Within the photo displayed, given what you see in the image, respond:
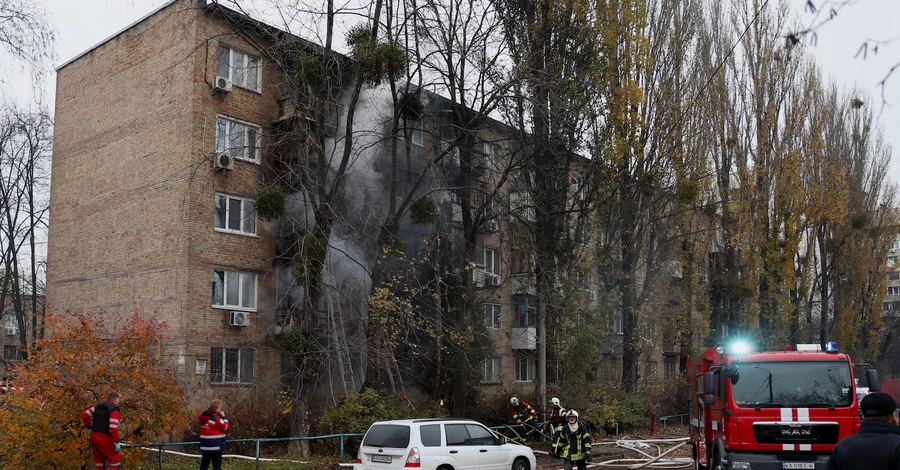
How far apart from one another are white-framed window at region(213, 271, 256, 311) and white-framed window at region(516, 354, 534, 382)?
48.2 feet

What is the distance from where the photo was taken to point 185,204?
22.6 m

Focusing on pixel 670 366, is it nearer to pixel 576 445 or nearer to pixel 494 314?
pixel 494 314

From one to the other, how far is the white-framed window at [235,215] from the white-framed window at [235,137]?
133 centimetres

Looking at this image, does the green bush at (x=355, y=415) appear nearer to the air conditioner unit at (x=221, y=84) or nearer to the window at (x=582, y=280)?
the window at (x=582, y=280)

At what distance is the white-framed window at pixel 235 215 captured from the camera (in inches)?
934

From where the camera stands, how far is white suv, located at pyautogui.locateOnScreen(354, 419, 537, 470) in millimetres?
12766

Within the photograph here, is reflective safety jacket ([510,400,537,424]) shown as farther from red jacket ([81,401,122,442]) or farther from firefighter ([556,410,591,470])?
red jacket ([81,401,122,442])

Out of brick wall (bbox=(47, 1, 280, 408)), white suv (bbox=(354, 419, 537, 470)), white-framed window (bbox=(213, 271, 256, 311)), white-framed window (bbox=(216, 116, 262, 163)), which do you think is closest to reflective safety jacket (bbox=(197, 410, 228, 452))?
white suv (bbox=(354, 419, 537, 470))

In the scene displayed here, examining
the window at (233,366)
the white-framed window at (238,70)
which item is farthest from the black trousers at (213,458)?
the white-framed window at (238,70)

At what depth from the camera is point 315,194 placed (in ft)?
69.4

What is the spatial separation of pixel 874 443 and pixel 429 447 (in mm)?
8774

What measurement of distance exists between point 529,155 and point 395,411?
26.4 feet

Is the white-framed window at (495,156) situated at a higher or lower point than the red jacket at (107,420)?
higher

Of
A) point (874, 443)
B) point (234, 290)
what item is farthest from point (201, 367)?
point (874, 443)
